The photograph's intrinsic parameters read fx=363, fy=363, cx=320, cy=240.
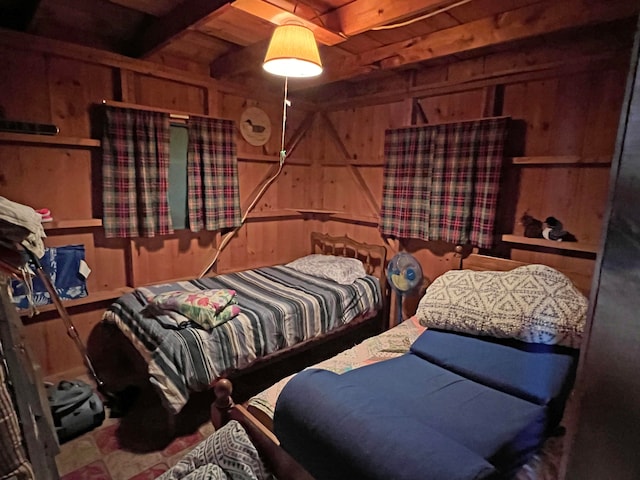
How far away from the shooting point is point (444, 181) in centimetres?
313

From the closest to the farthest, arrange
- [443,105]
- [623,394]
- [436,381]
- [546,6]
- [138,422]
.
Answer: [623,394] → [436,381] → [546,6] → [138,422] → [443,105]

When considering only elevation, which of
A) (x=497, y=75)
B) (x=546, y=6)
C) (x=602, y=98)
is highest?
(x=546, y=6)

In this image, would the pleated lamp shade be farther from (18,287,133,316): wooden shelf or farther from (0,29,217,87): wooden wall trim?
(18,287,133,316): wooden shelf

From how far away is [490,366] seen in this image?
190 centimetres

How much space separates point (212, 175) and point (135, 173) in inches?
26.3

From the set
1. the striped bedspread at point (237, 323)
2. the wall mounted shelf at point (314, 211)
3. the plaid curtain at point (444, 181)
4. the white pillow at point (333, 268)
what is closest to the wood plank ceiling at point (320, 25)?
the plaid curtain at point (444, 181)

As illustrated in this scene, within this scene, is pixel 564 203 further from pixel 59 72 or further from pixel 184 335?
pixel 59 72

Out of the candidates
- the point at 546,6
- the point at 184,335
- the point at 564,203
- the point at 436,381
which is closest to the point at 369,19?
the point at 546,6

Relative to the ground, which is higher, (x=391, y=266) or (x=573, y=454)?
(x=573, y=454)

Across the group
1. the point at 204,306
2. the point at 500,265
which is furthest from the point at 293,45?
the point at 500,265

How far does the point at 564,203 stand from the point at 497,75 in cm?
110

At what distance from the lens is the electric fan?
3.09m

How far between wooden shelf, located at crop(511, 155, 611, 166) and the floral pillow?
2.37 meters

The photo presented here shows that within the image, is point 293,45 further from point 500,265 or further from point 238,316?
point 500,265
